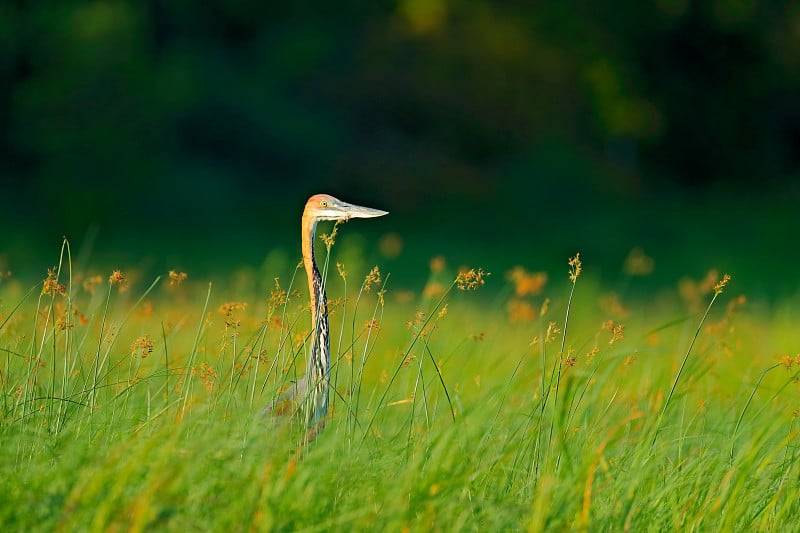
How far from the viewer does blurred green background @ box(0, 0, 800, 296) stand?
1719cm

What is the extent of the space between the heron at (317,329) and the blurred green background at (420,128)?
10306 millimetres

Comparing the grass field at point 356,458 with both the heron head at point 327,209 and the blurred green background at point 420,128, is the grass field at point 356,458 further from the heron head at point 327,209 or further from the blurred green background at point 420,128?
the blurred green background at point 420,128

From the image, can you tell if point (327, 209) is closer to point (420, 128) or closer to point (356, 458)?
point (356, 458)

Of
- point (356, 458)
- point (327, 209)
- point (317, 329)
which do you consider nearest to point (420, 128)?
point (327, 209)

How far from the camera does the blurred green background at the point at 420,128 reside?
17188 mm

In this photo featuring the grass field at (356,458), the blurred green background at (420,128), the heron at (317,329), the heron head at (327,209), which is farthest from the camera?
the blurred green background at (420,128)

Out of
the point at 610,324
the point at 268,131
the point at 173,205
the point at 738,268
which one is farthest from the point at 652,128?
the point at 610,324

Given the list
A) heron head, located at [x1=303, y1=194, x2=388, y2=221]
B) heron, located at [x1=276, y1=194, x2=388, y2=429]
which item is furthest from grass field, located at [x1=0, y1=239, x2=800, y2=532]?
heron head, located at [x1=303, y1=194, x2=388, y2=221]

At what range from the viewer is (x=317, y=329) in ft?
13.5

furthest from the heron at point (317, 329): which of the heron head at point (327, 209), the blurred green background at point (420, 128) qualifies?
the blurred green background at point (420, 128)

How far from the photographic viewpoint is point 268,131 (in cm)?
2067

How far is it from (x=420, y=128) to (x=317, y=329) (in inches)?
746

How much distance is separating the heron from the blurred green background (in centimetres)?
1031

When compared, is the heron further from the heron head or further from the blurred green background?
the blurred green background
